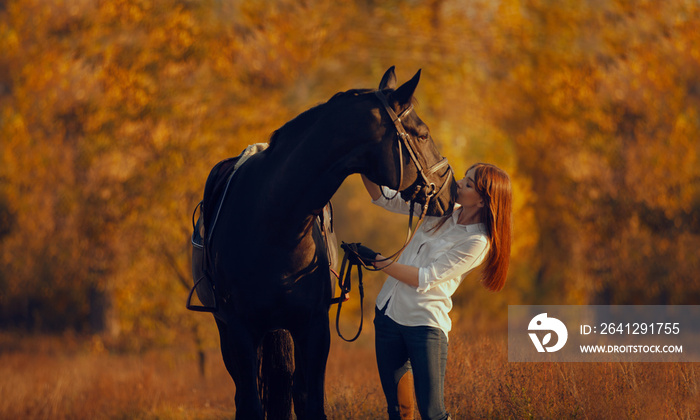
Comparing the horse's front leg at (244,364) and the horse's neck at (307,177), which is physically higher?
the horse's neck at (307,177)

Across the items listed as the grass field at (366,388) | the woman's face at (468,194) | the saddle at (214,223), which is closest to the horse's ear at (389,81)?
the woman's face at (468,194)

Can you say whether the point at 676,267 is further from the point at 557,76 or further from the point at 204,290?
the point at 204,290

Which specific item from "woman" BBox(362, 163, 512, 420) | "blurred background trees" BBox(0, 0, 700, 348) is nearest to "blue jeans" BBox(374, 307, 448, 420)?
"woman" BBox(362, 163, 512, 420)

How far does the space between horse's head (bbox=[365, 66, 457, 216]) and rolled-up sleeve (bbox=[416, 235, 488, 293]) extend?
33 cm

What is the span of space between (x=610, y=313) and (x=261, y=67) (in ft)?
31.3

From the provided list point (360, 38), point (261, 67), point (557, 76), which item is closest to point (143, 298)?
point (261, 67)

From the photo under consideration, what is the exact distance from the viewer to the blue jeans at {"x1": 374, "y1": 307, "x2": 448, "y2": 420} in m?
3.43

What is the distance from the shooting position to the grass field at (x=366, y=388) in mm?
4605

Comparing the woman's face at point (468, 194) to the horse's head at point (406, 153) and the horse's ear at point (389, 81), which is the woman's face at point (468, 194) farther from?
the horse's ear at point (389, 81)

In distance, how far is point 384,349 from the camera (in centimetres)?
360

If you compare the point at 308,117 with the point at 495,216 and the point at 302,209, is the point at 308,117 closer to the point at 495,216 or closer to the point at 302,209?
the point at 302,209

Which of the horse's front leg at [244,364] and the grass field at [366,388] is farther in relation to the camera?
the grass field at [366,388]

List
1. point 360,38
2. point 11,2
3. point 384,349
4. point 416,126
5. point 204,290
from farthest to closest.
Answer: point 360,38, point 11,2, point 204,290, point 384,349, point 416,126

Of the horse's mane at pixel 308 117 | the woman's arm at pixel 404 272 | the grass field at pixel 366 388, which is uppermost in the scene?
the horse's mane at pixel 308 117
